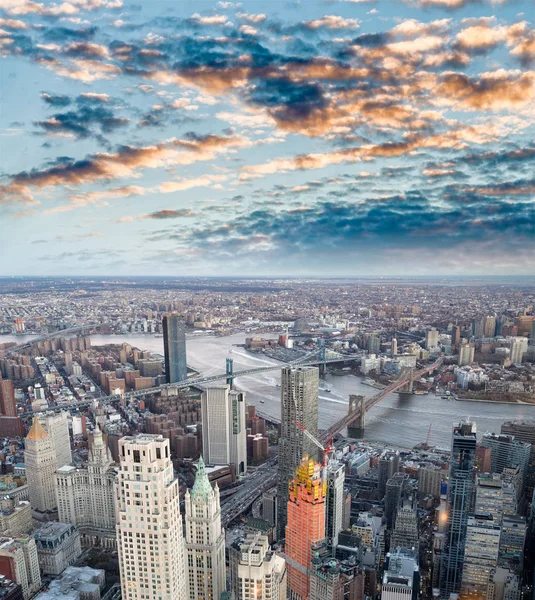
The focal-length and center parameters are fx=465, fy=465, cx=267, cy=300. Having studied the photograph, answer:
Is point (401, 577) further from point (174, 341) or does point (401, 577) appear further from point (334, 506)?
point (174, 341)

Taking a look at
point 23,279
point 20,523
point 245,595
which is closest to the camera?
point 245,595

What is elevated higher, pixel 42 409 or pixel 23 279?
pixel 23 279

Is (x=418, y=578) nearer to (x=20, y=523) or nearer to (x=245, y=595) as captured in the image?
(x=245, y=595)

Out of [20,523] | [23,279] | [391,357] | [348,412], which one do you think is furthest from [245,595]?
[391,357]

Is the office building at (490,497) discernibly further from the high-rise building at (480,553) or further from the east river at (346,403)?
the east river at (346,403)

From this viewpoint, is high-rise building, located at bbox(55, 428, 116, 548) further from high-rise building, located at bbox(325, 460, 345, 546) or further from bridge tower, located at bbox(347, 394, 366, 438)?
bridge tower, located at bbox(347, 394, 366, 438)
